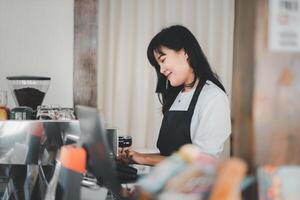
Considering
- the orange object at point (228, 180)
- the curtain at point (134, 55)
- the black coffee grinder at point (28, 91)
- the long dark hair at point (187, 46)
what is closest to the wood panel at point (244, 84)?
the orange object at point (228, 180)

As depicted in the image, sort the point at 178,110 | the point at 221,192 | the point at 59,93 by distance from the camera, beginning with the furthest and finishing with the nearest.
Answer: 1. the point at 59,93
2. the point at 178,110
3. the point at 221,192

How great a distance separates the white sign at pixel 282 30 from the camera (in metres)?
0.85

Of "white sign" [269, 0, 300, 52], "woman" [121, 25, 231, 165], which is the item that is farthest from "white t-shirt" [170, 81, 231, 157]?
"white sign" [269, 0, 300, 52]

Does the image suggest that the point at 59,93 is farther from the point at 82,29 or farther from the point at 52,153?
the point at 52,153

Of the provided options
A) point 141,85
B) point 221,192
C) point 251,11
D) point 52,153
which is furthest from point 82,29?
point 221,192

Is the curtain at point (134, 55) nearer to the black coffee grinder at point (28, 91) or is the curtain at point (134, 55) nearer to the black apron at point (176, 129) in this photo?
the black coffee grinder at point (28, 91)

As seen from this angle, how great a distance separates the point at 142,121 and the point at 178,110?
147 cm

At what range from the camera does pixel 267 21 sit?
33.5 inches

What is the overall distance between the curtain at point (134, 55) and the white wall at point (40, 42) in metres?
0.47

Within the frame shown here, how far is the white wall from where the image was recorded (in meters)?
3.01

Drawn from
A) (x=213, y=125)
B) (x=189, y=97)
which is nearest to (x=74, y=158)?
(x=213, y=125)

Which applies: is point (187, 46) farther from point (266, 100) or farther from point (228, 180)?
point (228, 180)

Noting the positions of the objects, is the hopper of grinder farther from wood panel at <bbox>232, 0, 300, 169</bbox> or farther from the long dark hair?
wood panel at <bbox>232, 0, 300, 169</bbox>

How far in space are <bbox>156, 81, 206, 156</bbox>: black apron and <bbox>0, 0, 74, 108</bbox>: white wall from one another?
1.12m
